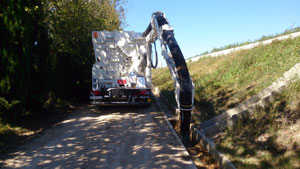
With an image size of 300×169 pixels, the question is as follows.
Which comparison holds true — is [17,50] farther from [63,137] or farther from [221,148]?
[221,148]

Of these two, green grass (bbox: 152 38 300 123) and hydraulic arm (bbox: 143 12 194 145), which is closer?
hydraulic arm (bbox: 143 12 194 145)

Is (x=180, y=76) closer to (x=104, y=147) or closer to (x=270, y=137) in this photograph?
(x=270, y=137)

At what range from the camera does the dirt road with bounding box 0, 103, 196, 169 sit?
4383 mm

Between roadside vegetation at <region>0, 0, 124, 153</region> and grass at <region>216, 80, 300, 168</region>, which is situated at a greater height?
roadside vegetation at <region>0, 0, 124, 153</region>

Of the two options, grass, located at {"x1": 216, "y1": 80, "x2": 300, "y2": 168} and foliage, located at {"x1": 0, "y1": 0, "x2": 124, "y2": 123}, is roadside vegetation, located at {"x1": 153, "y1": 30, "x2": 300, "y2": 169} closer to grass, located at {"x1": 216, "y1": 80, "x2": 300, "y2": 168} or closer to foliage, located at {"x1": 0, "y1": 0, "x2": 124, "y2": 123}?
grass, located at {"x1": 216, "y1": 80, "x2": 300, "y2": 168}

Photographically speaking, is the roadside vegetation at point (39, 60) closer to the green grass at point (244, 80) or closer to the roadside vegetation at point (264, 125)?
the green grass at point (244, 80)

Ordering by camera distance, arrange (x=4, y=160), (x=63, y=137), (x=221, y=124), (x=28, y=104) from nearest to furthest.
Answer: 1. (x=4, y=160)
2. (x=221, y=124)
3. (x=63, y=137)
4. (x=28, y=104)

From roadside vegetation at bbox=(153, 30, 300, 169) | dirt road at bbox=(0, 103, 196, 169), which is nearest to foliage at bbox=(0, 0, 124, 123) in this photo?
dirt road at bbox=(0, 103, 196, 169)

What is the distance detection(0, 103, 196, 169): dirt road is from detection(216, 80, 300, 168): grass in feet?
3.23

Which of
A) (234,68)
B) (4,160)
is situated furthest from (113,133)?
(234,68)

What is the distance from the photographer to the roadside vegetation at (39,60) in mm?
6250

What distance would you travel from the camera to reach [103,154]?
4777mm

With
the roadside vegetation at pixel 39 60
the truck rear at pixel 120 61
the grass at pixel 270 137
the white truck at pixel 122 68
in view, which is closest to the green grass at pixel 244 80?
the grass at pixel 270 137

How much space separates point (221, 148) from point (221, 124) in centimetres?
93
